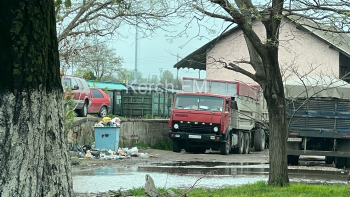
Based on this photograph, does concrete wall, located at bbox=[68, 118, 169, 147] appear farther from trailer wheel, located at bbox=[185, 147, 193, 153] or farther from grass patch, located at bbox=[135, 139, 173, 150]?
trailer wheel, located at bbox=[185, 147, 193, 153]

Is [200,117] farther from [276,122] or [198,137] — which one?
[276,122]

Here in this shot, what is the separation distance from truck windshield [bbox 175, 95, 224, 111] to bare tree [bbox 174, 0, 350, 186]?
43.2ft

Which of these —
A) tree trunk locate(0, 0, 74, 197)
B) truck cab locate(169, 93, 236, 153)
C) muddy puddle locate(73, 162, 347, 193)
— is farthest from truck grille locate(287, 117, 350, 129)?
tree trunk locate(0, 0, 74, 197)

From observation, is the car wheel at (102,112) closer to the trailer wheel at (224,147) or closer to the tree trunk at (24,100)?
the trailer wheel at (224,147)

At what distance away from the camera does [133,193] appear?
986cm

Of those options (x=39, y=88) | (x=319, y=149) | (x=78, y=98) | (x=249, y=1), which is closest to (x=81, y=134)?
(x=78, y=98)

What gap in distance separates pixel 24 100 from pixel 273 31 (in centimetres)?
631

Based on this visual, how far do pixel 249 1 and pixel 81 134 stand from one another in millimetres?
13166

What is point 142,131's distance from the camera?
2675 centimetres

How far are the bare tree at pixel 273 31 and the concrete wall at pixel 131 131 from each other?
10.4 metres

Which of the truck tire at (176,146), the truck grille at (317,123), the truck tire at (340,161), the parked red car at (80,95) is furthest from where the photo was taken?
the truck tire at (176,146)

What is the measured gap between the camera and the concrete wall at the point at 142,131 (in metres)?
25.1

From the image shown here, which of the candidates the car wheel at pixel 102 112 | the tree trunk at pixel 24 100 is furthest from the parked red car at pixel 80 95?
the tree trunk at pixel 24 100

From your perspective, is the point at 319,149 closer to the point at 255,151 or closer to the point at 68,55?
the point at 68,55
